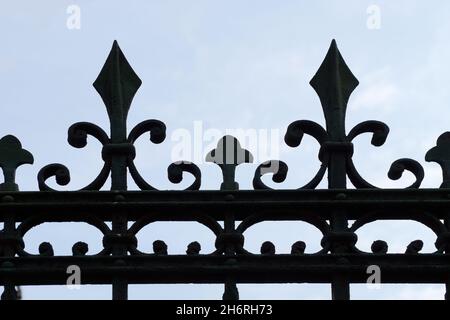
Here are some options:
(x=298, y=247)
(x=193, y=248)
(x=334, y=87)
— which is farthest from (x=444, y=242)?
(x=193, y=248)

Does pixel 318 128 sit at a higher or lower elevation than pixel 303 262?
higher

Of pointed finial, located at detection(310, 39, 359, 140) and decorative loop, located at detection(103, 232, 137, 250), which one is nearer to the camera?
decorative loop, located at detection(103, 232, 137, 250)

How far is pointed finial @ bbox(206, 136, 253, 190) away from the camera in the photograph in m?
9.11

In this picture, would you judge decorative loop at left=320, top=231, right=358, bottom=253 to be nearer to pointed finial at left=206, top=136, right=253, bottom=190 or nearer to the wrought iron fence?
the wrought iron fence

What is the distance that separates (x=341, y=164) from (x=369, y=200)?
9.9 inches

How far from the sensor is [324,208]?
29.8 feet

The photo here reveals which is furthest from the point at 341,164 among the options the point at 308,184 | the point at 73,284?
the point at 73,284

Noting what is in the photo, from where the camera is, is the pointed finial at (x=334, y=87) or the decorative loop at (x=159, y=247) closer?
the decorative loop at (x=159, y=247)

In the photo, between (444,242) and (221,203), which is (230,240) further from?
(444,242)

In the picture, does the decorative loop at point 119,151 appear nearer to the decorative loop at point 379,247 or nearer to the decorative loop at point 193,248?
the decorative loop at point 193,248

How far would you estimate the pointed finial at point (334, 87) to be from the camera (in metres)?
9.31

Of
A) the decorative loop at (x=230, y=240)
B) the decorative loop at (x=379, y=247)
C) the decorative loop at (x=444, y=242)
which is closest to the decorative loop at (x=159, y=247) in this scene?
the decorative loop at (x=230, y=240)

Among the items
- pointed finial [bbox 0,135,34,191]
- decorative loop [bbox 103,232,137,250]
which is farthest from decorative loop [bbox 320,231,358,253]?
pointed finial [bbox 0,135,34,191]

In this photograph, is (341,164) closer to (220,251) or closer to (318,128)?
(318,128)
